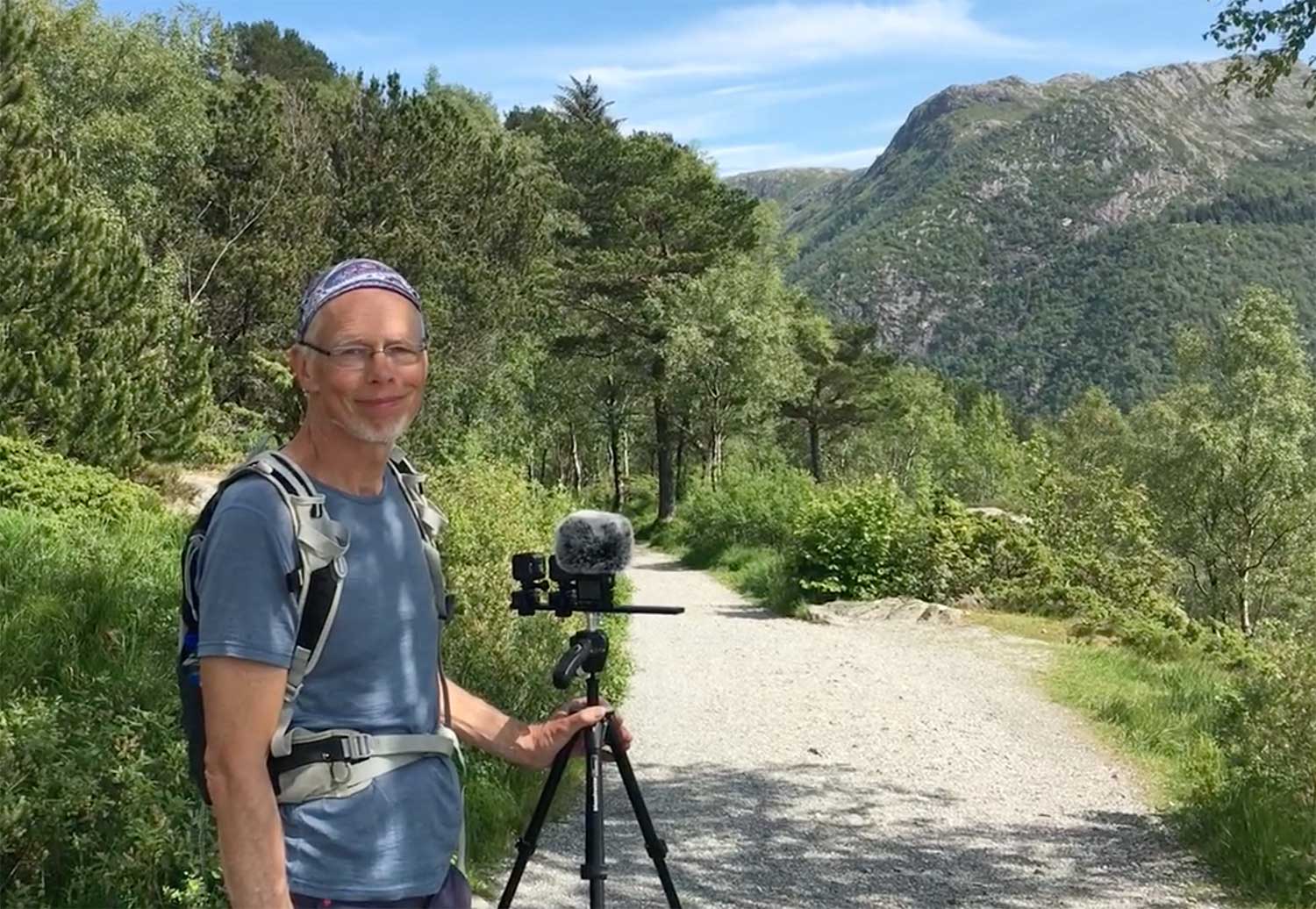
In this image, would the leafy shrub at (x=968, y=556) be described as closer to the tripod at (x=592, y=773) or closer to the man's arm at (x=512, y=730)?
the tripod at (x=592, y=773)

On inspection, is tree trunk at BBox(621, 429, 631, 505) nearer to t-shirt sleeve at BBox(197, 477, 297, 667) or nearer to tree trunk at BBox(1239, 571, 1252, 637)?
tree trunk at BBox(1239, 571, 1252, 637)

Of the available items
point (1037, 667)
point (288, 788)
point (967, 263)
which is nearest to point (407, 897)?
point (288, 788)

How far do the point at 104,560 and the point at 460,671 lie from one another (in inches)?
82.2

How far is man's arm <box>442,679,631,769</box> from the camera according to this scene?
80.0 inches

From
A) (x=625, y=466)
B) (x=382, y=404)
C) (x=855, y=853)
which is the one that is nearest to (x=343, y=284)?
(x=382, y=404)

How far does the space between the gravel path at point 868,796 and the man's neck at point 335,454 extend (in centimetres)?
358

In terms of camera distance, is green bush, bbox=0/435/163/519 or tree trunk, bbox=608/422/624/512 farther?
tree trunk, bbox=608/422/624/512

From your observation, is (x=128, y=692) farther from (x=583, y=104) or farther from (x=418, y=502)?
(x=583, y=104)

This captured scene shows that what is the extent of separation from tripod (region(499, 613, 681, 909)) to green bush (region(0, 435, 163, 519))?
8700 millimetres

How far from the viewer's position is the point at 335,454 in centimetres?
164

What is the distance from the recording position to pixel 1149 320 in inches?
5236

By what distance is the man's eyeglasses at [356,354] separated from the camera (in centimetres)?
164

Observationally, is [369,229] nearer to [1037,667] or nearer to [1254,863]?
[1037,667]

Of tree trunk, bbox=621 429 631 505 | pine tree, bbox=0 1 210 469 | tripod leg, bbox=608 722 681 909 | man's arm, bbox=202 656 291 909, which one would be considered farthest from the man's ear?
tree trunk, bbox=621 429 631 505
